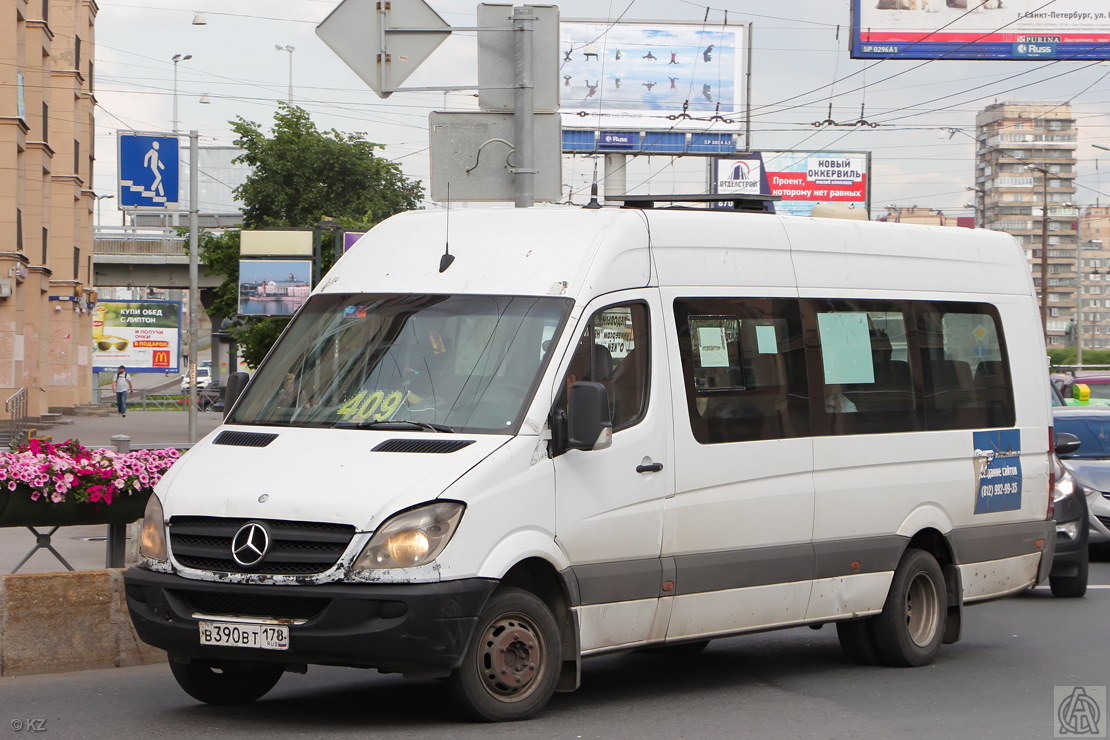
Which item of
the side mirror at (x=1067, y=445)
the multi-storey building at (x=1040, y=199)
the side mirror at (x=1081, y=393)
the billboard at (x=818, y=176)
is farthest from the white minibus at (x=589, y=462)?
the multi-storey building at (x=1040, y=199)

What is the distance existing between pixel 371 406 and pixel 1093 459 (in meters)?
11.0

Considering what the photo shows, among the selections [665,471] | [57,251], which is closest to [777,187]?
[57,251]

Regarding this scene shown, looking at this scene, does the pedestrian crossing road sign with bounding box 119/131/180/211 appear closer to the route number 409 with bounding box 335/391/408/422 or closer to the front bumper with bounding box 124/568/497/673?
the route number 409 with bounding box 335/391/408/422

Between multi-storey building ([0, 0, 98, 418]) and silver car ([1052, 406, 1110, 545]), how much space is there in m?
26.8

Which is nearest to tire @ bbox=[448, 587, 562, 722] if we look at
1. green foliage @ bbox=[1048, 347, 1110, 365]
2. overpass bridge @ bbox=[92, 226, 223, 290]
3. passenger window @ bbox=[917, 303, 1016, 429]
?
passenger window @ bbox=[917, 303, 1016, 429]

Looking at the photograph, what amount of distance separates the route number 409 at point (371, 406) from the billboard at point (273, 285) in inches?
965

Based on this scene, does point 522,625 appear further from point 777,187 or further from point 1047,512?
point 777,187

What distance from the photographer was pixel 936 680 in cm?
855

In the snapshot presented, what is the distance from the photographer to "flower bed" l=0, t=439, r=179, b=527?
8.84 metres

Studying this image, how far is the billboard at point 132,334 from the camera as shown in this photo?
217ft

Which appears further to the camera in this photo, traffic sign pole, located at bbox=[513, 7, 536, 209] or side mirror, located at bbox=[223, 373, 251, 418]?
traffic sign pole, located at bbox=[513, 7, 536, 209]

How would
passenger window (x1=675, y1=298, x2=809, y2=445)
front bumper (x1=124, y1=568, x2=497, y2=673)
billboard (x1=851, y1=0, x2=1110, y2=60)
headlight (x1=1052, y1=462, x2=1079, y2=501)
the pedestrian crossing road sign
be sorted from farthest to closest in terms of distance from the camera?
billboard (x1=851, y1=0, x2=1110, y2=60), the pedestrian crossing road sign, headlight (x1=1052, y1=462, x2=1079, y2=501), passenger window (x1=675, y1=298, x2=809, y2=445), front bumper (x1=124, y1=568, x2=497, y2=673)

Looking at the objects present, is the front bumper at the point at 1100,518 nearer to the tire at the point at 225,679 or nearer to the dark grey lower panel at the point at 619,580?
the dark grey lower panel at the point at 619,580

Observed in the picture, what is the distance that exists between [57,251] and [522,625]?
45.5 m
